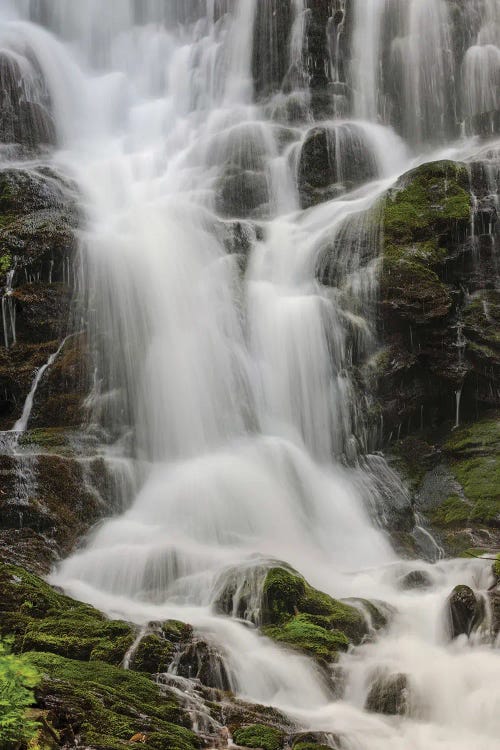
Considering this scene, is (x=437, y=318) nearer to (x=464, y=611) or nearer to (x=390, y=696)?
(x=464, y=611)

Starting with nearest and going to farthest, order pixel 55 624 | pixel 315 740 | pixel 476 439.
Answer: pixel 315 740 < pixel 55 624 < pixel 476 439

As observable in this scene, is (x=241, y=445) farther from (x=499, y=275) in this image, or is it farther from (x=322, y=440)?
(x=499, y=275)

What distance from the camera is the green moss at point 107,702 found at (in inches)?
234

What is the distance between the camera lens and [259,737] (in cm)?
670

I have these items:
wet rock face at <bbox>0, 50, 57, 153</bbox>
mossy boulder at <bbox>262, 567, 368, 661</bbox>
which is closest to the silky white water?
mossy boulder at <bbox>262, 567, 368, 661</bbox>

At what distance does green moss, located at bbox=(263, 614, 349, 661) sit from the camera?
9062mm

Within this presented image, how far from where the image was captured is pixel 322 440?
16156 mm

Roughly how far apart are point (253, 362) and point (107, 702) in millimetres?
10911

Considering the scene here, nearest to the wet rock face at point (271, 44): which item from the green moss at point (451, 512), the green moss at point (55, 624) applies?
the green moss at point (451, 512)

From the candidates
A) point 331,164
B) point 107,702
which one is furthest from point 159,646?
point 331,164

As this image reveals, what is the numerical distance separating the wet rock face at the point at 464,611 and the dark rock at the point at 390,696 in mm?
1627

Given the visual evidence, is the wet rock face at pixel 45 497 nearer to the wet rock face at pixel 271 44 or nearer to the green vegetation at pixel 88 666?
the green vegetation at pixel 88 666

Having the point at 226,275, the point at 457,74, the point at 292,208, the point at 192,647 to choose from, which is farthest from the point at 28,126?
the point at 192,647

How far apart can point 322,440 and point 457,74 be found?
2089 cm
